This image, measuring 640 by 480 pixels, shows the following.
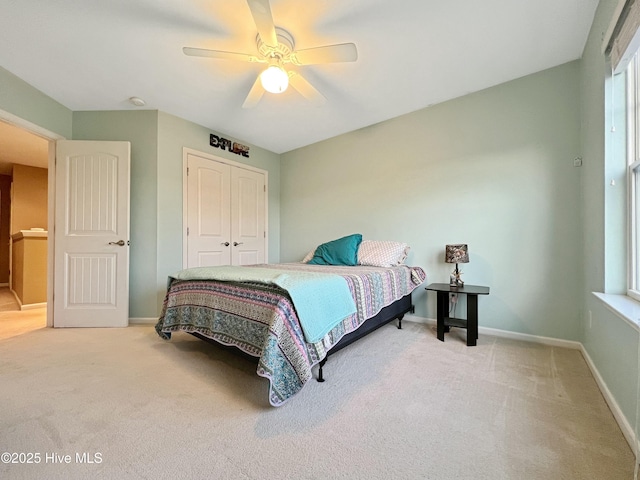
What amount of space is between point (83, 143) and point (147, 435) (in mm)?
3286

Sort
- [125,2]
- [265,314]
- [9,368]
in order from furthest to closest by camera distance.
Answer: [9,368] < [125,2] < [265,314]

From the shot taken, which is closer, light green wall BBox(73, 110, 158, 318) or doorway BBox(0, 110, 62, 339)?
doorway BBox(0, 110, 62, 339)

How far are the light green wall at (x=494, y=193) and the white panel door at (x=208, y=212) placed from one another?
1.74 m

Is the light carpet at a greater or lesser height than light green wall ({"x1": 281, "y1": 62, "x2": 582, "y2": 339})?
lesser

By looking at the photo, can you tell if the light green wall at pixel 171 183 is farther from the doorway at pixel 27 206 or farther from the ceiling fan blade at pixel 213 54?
the ceiling fan blade at pixel 213 54

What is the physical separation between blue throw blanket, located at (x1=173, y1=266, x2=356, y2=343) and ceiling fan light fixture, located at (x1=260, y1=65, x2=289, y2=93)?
55.4 inches

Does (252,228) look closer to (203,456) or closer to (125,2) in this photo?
(125,2)

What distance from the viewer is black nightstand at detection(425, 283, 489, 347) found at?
2434 millimetres

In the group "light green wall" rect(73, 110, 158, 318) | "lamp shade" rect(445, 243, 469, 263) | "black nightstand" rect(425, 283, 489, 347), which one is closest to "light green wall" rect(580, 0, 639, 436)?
"black nightstand" rect(425, 283, 489, 347)

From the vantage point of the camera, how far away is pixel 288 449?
120 centimetres

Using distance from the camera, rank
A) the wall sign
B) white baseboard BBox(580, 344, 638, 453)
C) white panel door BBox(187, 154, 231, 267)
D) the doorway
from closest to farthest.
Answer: white baseboard BBox(580, 344, 638, 453)
the doorway
white panel door BBox(187, 154, 231, 267)
the wall sign

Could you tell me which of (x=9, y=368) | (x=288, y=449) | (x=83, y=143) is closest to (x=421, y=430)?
(x=288, y=449)

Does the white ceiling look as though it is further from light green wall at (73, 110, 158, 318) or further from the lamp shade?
the lamp shade

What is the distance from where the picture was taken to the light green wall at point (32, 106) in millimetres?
2443
